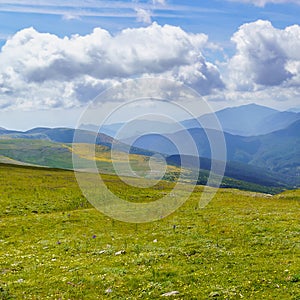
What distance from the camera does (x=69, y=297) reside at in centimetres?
1494

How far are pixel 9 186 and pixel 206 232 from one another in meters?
40.7

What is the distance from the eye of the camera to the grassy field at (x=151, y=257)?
49.9 feet

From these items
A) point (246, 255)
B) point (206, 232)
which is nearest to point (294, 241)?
point (246, 255)

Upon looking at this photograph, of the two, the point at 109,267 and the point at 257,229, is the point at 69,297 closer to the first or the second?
the point at 109,267

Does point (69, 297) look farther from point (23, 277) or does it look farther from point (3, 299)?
point (23, 277)

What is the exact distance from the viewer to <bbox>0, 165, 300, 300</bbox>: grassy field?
1520 centimetres

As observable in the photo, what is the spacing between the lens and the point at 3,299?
48.7 feet

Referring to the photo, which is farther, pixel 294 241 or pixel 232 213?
pixel 232 213

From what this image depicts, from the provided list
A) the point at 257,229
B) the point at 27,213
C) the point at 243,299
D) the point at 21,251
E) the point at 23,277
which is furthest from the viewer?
the point at 27,213

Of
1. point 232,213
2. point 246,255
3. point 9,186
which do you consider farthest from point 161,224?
point 9,186

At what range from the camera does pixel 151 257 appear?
19984 millimetres

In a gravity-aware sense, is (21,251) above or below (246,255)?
below

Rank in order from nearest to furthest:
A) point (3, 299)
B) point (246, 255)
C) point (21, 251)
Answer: point (3, 299), point (246, 255), point (21, 251)

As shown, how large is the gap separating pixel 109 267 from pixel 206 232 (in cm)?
1056
